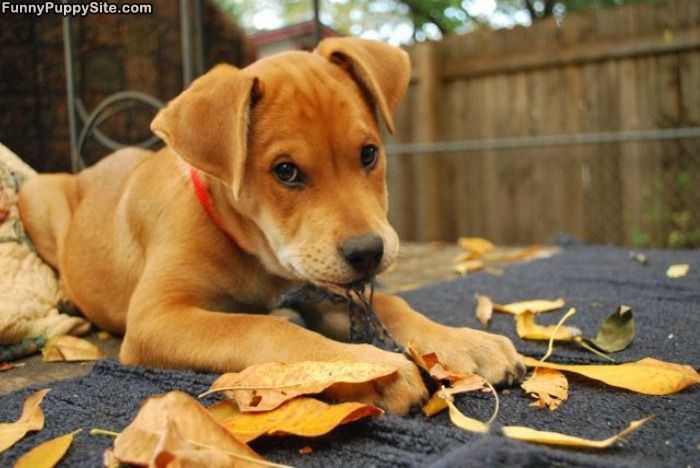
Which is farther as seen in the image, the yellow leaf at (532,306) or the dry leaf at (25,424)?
the yellow leaf at (532,306)

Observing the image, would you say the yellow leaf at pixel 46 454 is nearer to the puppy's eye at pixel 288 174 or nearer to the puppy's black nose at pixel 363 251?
the puppy's black nose at pixel 363 251

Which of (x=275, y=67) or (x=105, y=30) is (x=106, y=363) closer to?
(x=275, y=67)

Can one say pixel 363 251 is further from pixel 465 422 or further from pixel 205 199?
pixel 205 199

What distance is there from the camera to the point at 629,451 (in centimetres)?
134

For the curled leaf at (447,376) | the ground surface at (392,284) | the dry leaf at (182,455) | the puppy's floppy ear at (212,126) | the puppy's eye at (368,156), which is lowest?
the ground surface at (392,284)

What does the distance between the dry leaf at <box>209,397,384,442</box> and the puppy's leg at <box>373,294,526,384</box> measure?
41 cm

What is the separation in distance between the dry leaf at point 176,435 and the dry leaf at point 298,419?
95 mm

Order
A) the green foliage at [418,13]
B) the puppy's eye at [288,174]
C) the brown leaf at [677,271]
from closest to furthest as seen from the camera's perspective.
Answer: the puppy's eye at [288,174], the brown leaf at [677,271], the green foliage at [418,13]

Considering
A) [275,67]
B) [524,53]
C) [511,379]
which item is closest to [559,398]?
[511,379]

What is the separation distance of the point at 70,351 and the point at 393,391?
1337 mm

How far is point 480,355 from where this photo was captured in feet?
5.88

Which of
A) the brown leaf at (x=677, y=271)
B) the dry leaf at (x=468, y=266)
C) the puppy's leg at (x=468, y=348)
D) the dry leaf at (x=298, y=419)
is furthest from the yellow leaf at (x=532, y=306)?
the dry leaf at (x=298, y=419)

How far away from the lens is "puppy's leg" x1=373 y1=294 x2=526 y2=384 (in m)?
1.77

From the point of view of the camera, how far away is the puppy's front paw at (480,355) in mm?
1763
